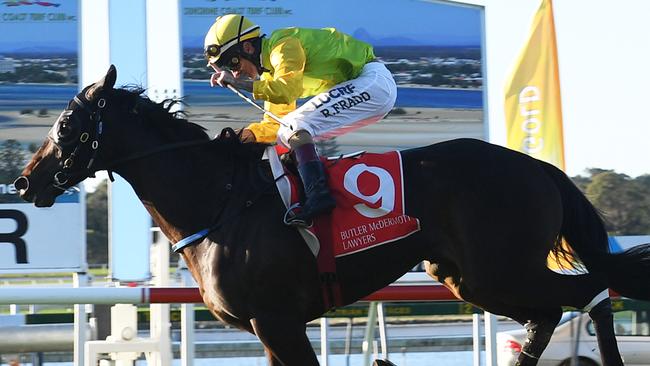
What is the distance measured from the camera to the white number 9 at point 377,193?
16.7 ft

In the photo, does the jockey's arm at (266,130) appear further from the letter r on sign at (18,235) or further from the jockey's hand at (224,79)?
the letter r on sign at (18,235)

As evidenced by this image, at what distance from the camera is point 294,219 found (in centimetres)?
493

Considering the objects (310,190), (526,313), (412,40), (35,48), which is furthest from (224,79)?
(412,40)

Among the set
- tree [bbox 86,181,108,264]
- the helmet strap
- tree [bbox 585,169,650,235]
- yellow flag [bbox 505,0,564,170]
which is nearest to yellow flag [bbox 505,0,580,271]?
yellow flag [bbox 505,0,564,170]

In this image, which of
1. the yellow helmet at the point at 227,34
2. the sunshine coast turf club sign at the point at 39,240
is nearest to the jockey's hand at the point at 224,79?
the yellow helmet at the point at 227,34

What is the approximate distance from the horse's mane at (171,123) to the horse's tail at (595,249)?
143 cm

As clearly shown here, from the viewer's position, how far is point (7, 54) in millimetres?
8078

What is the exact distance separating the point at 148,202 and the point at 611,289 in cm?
223

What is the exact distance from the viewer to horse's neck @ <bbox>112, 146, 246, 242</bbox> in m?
5.11

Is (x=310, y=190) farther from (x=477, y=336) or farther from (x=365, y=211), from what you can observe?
(x=477, y=336)

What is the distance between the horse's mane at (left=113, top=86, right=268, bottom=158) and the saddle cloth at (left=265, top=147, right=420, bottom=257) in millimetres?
236

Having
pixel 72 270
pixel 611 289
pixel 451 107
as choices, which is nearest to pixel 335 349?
pixel 451 107

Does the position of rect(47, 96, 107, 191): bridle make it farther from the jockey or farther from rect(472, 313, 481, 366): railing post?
rect(472, 313, 481, 366): railing post

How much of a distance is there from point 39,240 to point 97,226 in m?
13.0
